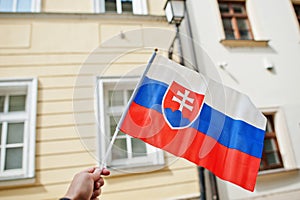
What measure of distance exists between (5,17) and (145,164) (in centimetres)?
312

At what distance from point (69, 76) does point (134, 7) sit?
6.19 ft

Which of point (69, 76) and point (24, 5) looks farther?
point (24, 5)

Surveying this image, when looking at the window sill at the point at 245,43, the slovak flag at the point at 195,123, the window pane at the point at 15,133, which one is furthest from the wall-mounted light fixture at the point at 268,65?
the window pane at the point at 15,133

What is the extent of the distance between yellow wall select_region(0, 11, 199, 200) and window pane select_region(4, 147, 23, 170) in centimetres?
28

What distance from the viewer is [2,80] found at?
3.30 m

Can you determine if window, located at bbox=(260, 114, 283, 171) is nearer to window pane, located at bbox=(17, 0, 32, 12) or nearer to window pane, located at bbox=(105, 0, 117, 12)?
window pane, located at bbox=(105, 0, 117, 12)

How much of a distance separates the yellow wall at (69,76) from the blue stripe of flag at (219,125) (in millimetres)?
1063

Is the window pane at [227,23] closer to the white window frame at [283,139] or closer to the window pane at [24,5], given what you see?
the white window frame at [283,139]

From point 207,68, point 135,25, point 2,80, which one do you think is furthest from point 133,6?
point 2,80

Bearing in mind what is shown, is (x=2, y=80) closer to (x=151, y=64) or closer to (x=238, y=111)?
(x=151, y=64)

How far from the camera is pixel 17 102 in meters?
3.42

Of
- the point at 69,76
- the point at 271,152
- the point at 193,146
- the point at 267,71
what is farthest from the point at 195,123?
the point at 267,71

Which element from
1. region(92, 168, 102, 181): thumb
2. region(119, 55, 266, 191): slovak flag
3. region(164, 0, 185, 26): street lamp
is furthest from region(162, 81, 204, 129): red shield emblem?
region(164, 0, 185, 26): street lamp

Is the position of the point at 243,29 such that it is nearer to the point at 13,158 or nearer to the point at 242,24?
the point at 242,24
